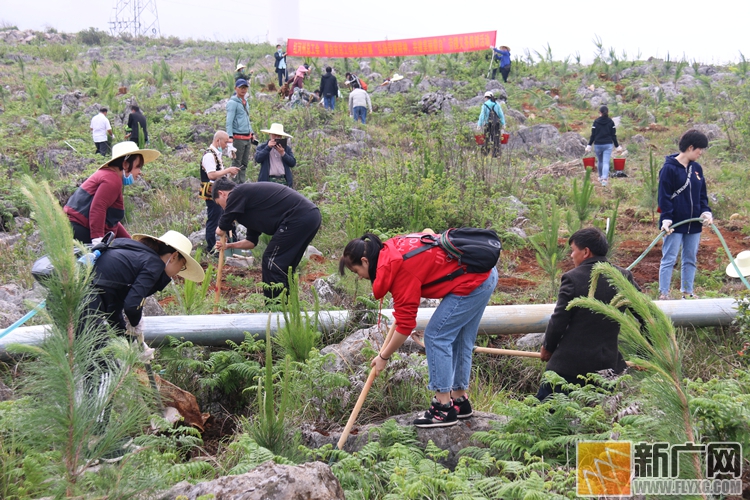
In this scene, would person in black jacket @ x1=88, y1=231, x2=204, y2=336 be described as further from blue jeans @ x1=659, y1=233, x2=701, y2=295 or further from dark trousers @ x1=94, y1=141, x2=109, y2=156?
dark trousers @ x1=94, y1=141, x2=109, y2=156

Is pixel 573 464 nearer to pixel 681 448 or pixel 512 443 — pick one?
pixel 512 443

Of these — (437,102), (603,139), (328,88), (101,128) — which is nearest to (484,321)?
(603,139)

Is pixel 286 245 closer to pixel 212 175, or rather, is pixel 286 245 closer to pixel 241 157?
pixel 212 175

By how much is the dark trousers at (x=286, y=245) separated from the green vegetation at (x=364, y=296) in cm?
27

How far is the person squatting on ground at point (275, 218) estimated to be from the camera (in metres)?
5.53

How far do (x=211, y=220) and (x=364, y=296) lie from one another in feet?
9.83

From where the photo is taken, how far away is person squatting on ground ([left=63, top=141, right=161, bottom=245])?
4750 millimetres

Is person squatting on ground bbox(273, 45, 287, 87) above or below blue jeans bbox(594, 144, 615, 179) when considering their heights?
above

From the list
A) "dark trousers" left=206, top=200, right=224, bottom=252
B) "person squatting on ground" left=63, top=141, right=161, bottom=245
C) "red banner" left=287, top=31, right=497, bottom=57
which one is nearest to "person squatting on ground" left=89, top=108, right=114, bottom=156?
"dark trousers" left=206, top=200, right=224, bottom=252

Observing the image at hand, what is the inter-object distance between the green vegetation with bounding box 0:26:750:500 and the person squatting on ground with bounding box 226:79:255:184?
3.45 feet

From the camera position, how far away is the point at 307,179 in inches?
420

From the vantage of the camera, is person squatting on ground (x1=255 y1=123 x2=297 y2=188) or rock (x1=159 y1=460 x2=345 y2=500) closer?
rock (x1=159 y1=460 x2=345 y2=500)

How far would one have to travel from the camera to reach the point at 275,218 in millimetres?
5570

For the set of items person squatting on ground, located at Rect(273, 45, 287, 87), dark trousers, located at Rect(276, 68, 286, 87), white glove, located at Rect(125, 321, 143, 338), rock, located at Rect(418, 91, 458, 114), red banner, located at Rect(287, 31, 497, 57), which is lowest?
white glove, located at Rect(125, 321, 143, 338)
